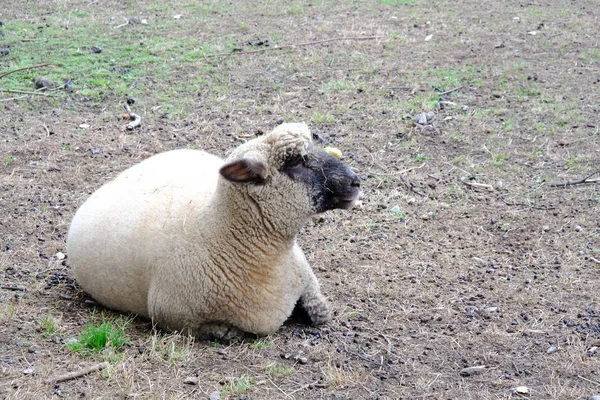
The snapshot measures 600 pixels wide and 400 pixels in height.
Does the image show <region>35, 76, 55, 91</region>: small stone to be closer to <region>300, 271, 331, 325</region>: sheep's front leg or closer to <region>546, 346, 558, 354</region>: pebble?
<region>300, 271, 331, 325</region>: sheep's front leg

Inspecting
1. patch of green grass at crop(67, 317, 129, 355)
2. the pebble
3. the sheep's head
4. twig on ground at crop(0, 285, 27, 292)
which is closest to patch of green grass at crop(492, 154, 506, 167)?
the pebble

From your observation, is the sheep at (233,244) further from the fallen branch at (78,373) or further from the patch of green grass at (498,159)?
the patch of green grass at (498,159)

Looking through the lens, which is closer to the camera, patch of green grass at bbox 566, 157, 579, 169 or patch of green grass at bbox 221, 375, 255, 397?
patch of green grass at bbox 221, 375, 255, 397

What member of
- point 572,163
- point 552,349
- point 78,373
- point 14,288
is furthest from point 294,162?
point 572,163

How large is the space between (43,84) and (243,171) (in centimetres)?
623

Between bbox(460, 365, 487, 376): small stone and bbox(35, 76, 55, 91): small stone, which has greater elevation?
bbox(35, 76, 55, 91): small stone

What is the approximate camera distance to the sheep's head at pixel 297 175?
5.03 meters

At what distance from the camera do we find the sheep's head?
16.5 ft

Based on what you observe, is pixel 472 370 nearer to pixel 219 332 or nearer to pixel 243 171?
pixel 219 332

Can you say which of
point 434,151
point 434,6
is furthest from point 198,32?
point 434,151

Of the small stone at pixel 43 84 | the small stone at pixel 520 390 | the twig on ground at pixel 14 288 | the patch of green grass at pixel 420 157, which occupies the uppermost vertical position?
the small stone at pixel 43 84

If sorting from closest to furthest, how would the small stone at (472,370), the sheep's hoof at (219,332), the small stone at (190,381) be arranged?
the small stone at (190,381)
the small stone at (472,370)
the sheep's hoof at (219,332)

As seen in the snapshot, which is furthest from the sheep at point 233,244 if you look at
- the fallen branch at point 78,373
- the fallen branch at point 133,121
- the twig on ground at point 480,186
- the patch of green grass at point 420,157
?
the fallen branch at point 133,121

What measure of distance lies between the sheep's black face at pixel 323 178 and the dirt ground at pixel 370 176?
106 cm
